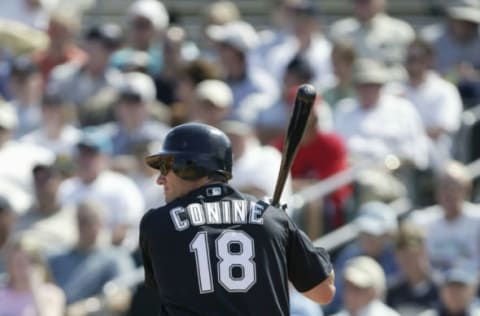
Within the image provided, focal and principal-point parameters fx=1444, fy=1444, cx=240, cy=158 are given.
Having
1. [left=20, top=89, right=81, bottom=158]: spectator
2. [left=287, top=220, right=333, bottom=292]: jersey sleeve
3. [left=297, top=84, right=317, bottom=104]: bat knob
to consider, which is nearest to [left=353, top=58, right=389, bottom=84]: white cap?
[left=20, top=89, right=81, bottom=158]: spectator

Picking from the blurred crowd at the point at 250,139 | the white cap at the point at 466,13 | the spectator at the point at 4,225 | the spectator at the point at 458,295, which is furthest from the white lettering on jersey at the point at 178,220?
the white cap at the point at 466,13

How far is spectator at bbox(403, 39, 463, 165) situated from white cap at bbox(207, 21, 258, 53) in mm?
1321

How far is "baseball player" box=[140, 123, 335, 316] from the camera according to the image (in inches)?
208

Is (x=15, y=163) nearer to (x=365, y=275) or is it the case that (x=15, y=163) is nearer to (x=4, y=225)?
(x=4, y=225)

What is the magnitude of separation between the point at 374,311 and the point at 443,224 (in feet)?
4.49

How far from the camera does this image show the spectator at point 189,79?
437 inches

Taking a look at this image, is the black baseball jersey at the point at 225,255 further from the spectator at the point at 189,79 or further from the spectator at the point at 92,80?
the spectator at the point at 92,80

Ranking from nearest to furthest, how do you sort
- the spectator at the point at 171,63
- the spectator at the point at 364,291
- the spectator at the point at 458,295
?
the spectator at the point at 364,291
the spectator at the point at 458,295
the spectator at the point at 171,63

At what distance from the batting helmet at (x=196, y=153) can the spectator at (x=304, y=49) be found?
20.6 ft

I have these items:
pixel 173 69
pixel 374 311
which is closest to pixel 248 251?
pixel 374 311

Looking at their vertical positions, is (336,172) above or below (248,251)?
below

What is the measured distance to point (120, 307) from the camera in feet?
30.0

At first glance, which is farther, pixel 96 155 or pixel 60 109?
pixel 60 109

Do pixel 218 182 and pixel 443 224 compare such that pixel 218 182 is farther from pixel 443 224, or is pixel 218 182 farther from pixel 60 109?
pixel 60 109
